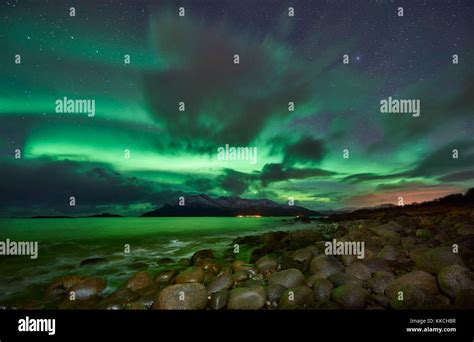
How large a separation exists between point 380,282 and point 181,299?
4384 millimetres

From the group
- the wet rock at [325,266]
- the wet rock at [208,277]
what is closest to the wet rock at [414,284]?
the wet rock at [325,266]

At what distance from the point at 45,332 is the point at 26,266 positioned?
653 centimetres

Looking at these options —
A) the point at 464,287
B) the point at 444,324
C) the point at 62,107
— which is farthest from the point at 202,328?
the point at 62,107

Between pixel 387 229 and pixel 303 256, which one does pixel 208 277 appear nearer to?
pixel 303 256

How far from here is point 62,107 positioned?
293 inches

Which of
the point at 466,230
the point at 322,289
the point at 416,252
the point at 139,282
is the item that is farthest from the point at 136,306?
the point at 466,230

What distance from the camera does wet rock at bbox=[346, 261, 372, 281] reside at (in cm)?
618

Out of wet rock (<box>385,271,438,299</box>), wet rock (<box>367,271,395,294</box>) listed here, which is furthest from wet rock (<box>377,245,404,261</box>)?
wet rock (<box>385,271,438,299</box>)

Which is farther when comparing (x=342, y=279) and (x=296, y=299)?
(x=342, y=279)

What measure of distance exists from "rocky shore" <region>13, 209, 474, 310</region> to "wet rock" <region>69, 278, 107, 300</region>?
2 centimetres

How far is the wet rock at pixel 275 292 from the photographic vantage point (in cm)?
562

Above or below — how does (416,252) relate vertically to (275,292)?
above

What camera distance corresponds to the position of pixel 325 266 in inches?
256

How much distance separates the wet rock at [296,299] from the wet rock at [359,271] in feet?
4.78
